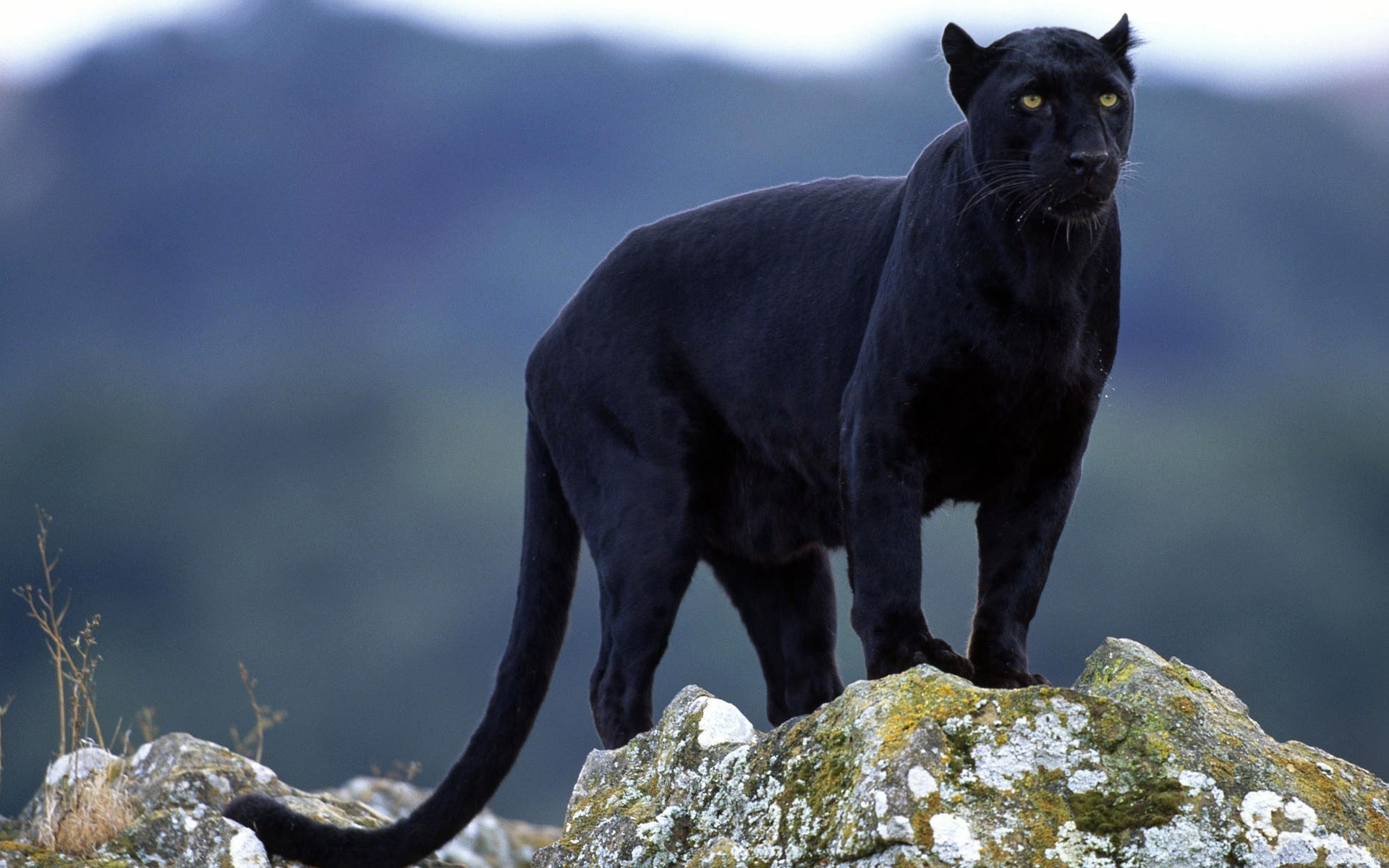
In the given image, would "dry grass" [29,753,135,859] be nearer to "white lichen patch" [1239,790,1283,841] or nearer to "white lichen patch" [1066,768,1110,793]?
"white lichen patch" [1066,768,1110,793]

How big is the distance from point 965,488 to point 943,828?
1697 millimetres

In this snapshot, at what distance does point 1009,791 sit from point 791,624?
8.65 feet

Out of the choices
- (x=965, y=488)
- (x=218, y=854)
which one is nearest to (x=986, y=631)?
(x=965, y=488)

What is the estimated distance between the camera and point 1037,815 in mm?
2959

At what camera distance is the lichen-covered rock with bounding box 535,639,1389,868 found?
290 cm

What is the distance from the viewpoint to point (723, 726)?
3.55m

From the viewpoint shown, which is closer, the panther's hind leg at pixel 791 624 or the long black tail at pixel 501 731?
the long black tail at pixel 501 731

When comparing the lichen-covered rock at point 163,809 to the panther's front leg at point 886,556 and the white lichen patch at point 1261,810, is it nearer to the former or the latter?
the panther's front leg at point 886,556

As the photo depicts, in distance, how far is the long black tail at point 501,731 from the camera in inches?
186

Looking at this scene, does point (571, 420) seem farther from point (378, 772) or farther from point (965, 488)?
point (378, 772)

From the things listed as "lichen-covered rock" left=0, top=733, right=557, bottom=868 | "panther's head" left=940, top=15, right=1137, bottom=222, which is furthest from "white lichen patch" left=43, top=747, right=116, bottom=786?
"panther's head" left=940, top=15, right=1137, bottom=222

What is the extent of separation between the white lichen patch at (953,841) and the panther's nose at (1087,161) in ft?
6.18

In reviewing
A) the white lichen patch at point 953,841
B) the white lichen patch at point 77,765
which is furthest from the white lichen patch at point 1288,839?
the white lichen patch at point 77,765

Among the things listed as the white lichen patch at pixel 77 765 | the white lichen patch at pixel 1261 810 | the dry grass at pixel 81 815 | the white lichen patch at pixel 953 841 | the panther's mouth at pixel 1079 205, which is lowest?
the dry grass at pixel 81 815
